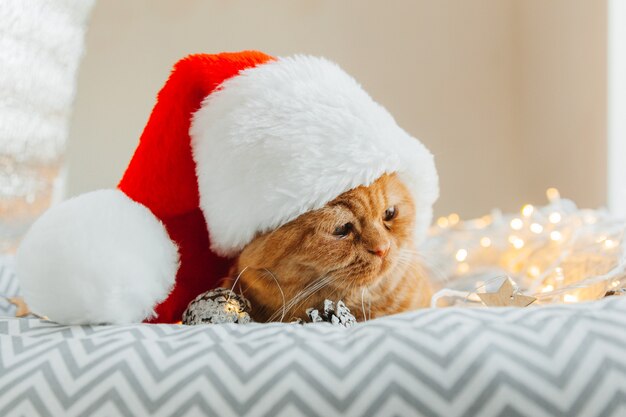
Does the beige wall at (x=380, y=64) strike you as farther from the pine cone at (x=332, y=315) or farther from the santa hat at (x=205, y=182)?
the pine cone at (x=332, y=315)

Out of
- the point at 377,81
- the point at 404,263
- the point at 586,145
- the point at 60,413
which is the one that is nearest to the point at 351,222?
the point at 404,263

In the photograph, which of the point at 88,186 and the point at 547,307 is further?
the point at 88,186

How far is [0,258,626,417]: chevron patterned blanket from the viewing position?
412 millimetres

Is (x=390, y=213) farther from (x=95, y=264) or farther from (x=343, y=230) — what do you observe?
(x=95, y=264)

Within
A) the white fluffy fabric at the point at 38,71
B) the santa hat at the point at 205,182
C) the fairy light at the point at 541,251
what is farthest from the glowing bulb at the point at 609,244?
the white fluffy fabric at the point at 38,71

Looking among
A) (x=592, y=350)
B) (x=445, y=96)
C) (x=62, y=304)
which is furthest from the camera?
(x=445, y=96)

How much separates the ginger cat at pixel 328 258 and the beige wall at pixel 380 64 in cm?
101

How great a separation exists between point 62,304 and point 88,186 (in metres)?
1.19

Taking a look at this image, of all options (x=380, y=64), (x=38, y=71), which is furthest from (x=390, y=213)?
(x=38, y=71)

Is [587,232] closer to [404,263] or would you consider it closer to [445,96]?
[404,263]

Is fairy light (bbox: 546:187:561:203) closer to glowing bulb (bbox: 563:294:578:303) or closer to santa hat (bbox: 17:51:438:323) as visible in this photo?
glowing bulb (bbox: 563:294:578:303)

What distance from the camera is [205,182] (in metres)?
0.72

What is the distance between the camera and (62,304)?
2.00ft

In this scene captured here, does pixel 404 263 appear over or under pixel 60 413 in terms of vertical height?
over
